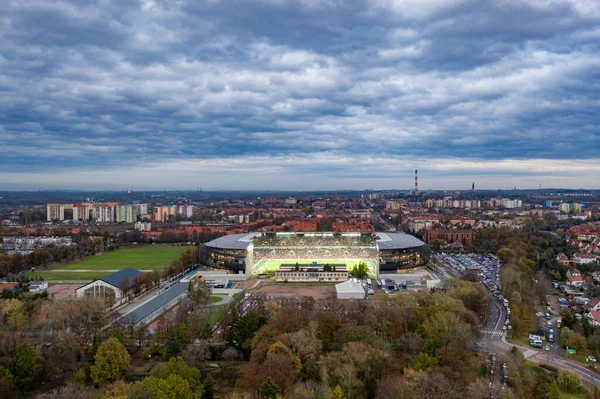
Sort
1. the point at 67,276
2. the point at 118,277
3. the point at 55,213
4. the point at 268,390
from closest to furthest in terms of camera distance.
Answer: the point at 268,390, the point at 118,277, the point at 67,276, the point at 55,213

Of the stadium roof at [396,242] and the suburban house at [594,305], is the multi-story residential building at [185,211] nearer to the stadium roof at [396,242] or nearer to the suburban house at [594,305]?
the stadium roof at [396,242]

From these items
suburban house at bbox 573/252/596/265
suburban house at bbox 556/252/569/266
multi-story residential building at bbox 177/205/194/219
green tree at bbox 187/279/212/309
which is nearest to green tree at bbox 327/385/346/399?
green tree at bbox 187/279/212/309

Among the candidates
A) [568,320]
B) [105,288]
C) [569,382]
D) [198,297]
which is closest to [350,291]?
[198,297]

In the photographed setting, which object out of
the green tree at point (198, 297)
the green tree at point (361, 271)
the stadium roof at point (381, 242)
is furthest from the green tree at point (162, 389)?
the stadium roof at point (381, 242)

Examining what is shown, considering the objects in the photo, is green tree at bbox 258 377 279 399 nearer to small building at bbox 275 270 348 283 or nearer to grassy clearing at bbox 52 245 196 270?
small building at bbox 275 270 348 283

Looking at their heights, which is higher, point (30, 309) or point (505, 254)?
point (505, 254)

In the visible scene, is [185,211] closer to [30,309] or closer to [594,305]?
[30,309]
